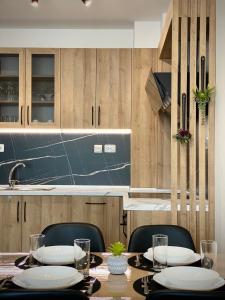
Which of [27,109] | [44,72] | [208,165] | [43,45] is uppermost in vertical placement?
[43,45]

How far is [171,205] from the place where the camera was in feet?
9.27

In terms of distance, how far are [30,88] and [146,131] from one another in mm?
1382

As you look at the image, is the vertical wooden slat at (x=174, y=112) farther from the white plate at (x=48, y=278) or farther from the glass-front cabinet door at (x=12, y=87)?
the glass-front cabinet door at (x=12, y=87)

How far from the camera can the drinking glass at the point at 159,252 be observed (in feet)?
5.32

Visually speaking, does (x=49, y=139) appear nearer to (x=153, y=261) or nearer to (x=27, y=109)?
(x=27, y=109)

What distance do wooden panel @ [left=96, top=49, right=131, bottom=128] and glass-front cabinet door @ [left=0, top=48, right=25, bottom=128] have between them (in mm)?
852

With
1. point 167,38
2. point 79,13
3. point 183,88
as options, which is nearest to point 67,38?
point 79,13

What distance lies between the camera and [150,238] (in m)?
2.22

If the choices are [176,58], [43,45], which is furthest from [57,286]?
[43,45]

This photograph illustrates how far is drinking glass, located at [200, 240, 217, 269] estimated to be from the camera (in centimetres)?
157

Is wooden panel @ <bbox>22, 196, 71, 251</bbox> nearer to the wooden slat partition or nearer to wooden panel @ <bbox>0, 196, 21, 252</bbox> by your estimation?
wooden panel @ <bbox>0, 196, 21, 252</bbox>

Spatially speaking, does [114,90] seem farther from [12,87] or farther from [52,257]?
[52,257]

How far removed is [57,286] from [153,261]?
0.48 m

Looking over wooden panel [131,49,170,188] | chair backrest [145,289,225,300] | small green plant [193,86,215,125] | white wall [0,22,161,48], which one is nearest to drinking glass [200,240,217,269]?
chair backrest [145,289,225,300]
